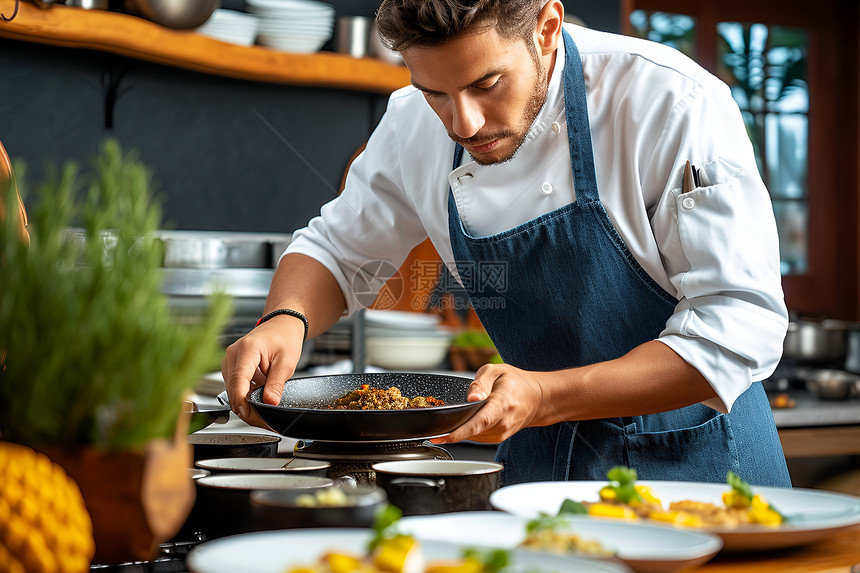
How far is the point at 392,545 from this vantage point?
56cm

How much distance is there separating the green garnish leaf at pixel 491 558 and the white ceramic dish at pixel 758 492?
163 mm

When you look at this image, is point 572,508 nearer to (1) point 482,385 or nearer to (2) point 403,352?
(1) point 482,385

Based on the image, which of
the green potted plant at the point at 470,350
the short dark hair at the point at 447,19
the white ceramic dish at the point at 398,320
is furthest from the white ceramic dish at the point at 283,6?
the short dark hair at the point at 447,19

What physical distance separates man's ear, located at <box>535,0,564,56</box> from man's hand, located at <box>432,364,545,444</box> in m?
0.52

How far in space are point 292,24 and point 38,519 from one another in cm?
253

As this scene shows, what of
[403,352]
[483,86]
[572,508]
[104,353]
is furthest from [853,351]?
[104,353]

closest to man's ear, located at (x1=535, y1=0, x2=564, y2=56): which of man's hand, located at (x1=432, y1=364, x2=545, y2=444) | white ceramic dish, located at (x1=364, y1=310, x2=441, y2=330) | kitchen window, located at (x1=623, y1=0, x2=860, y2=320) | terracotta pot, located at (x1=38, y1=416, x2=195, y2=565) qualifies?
man's hand, located at (x1=432, y1=364, x2=545, y2=444)

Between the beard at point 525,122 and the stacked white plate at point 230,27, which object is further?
the stacked white plate at point 230,27

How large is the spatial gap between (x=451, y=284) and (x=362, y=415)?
226 centimetres

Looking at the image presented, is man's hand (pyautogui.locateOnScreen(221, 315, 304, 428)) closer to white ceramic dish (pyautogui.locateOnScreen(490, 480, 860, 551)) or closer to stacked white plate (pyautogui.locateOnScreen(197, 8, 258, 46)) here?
white ceramic dish (pyautogui.locateOnScreen(490, 480, 860, 551))

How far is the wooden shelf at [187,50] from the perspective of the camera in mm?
2443

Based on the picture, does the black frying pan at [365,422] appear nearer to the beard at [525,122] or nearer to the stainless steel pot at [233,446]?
the stainless steel pot at [233,446]

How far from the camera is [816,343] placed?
9.77 ft

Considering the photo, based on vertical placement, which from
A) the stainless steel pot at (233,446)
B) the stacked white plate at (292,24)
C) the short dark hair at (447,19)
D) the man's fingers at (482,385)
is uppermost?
the stacked white plate at (292,24)
